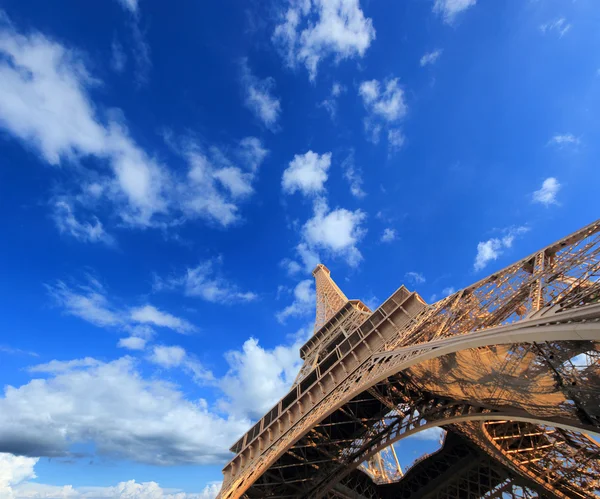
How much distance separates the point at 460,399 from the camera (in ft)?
49.4

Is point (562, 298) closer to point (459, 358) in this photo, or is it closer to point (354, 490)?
point (459, 358)

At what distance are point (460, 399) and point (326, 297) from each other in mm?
29259

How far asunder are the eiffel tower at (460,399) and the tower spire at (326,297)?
6.83 meters

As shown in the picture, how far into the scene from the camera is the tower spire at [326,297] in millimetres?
39069

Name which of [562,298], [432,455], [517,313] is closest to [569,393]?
[517,313]

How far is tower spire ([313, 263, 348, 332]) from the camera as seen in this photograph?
39069 mm

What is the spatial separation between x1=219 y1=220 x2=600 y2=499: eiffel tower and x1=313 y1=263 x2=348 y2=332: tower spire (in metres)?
6.83

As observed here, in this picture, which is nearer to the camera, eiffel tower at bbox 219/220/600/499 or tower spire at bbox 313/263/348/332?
eiffel tower at bbox 219/220/600/499

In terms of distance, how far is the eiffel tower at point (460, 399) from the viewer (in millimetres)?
8703

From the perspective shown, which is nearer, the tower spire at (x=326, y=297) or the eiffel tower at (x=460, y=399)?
the eiffel tower at (x=460, y=399)

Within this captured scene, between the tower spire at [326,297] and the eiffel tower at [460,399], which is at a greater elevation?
the tower spire at [326,297]

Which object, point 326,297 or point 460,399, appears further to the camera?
point 326,297

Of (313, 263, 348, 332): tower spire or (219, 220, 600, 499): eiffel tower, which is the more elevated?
(313, 263, 348, 332): tower spire

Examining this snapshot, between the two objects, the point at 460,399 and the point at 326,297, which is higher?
the point at 326,297
